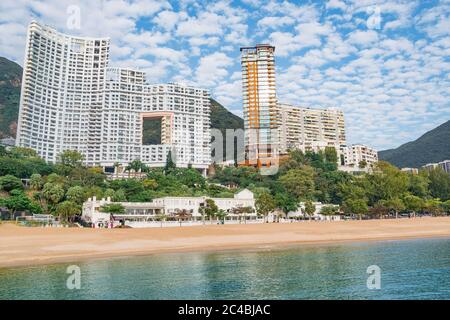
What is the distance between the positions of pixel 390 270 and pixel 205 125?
123 meters

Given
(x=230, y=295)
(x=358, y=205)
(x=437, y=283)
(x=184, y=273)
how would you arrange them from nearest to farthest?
(x=230, y=295) → (x=437, y=283) → (x=184, y=273) → (x=358, y=205)

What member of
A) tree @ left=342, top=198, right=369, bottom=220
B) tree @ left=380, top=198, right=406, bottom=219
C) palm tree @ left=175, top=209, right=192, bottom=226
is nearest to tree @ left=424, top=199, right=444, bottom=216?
tree @ left=380, top=198, right=406, bottom=219

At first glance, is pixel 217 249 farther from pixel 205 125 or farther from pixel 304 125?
pixel 304 125

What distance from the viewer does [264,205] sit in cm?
7231

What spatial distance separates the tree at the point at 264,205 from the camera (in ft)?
238

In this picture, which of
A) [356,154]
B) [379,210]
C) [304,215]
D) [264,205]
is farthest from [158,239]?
[356,154]

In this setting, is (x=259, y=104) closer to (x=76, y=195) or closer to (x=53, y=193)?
(x=76, y=195)

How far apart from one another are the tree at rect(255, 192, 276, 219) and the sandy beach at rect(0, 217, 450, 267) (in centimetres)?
1494

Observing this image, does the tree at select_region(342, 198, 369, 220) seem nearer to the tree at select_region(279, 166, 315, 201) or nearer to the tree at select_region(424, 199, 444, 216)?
the tree at select_region(279, 166, 315, 201)

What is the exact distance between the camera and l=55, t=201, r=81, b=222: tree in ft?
201

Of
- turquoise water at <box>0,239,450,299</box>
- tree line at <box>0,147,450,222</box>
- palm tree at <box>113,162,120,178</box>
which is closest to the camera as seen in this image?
turquoise water at <box>0,239,450,299</box>

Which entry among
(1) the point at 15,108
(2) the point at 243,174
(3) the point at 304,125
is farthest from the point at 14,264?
(1) the point at 15,108

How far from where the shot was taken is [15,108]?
182750 mm

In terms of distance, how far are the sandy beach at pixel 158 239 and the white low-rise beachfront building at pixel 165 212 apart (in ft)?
41.5
